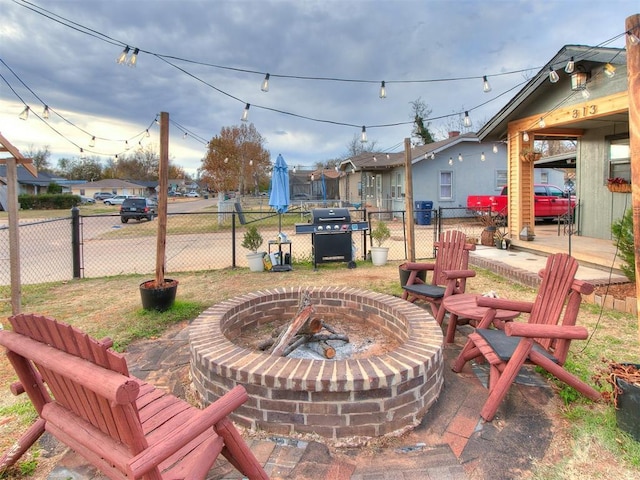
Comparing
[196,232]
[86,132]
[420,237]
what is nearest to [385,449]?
[86,132]

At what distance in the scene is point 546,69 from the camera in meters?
6.59

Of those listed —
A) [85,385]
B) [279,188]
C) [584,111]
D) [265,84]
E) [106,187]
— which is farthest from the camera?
[106,187]

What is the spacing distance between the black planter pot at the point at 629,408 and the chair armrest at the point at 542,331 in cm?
30

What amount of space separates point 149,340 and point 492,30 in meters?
7.85

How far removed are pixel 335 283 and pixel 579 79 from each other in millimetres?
5165

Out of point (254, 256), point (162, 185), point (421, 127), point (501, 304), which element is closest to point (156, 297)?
point (162, 185)

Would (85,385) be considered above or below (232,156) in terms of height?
below

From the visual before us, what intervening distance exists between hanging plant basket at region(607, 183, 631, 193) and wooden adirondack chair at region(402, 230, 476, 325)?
16.0ft

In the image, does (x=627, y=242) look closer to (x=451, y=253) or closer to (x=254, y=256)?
(x=451, y=253)

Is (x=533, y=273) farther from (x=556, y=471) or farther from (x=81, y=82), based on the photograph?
(x=81, y=82)

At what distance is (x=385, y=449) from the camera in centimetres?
198

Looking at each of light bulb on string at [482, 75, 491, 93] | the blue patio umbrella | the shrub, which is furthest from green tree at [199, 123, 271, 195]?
the shrub

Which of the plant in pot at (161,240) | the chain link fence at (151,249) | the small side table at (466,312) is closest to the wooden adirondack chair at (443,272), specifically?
the small side table at (466,312)

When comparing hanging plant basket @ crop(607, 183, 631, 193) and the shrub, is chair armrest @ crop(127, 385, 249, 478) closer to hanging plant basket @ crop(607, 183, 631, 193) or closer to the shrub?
the shrub
